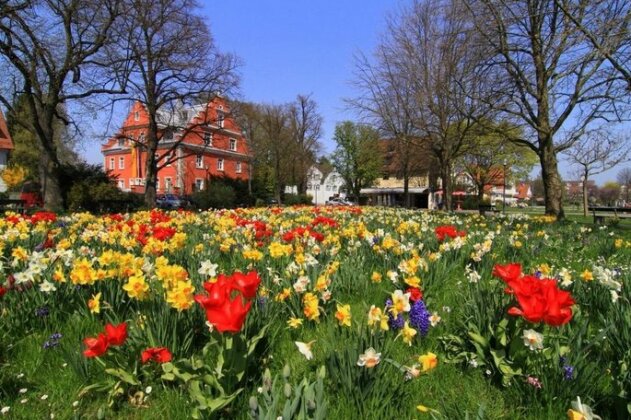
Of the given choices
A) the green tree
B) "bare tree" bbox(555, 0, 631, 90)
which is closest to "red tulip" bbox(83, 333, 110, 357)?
"bare tree" bbox(555, 0, 631, 90)

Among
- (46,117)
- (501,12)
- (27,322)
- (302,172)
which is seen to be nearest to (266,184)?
(302,172)

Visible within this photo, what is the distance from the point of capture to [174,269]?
8.39ft

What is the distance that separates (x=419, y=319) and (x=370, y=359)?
78 centimetres

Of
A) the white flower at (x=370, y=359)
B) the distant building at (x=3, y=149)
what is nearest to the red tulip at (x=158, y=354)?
the white flower at (x=370, y=359)

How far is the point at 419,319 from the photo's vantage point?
8.40 ft

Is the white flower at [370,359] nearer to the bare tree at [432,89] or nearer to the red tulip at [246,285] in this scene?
the red tulip at [246,285]

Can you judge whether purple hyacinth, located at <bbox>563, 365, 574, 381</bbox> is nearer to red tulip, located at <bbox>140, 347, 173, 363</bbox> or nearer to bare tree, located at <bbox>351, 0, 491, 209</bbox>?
red tulip, located at <bbox>140, 347, 173, 363</bbox>

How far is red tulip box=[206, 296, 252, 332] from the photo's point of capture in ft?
5.52

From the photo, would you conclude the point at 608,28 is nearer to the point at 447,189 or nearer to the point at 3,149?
the point at 447,189

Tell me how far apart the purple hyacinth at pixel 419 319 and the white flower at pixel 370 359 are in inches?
28.8

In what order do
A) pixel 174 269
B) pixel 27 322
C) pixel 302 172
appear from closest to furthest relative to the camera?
pixel 174 269 < pixel 27 322 < pixel 302 172

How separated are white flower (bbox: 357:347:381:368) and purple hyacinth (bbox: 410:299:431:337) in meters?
0.73

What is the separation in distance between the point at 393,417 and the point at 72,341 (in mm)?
2055

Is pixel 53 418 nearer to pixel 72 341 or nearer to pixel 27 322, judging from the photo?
pixel 72 341
